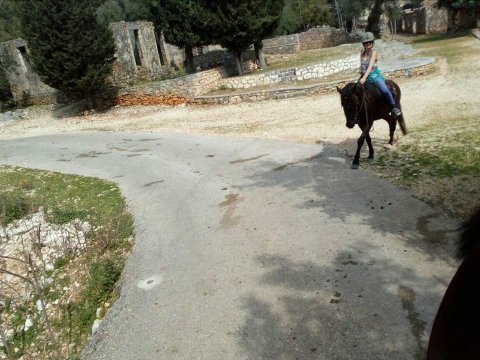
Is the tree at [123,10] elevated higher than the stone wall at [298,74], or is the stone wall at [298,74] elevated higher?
the tree at [123,10]

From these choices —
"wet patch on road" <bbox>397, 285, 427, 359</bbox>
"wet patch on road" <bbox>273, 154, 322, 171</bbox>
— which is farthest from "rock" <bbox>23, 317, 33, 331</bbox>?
"wet patch on road" <bbox>273, 154, 322, 171</bbox>

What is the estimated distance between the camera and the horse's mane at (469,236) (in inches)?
82.6

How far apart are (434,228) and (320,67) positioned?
15851 millimetres

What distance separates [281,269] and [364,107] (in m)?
4.69

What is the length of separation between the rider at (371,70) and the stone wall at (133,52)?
17619 millimetres

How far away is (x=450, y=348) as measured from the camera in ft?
6.37

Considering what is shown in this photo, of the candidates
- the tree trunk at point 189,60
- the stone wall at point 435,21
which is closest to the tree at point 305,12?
the stone wall at point 435,21

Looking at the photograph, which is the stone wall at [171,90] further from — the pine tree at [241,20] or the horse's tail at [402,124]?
the horse's tail at [402,124]

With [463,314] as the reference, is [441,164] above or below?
below

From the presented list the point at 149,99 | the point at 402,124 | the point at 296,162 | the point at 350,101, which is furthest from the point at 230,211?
the point at 149,99

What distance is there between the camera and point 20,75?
27.6m

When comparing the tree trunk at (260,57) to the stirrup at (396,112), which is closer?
the stirrup at (396,112)

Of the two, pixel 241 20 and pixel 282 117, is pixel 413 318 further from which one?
pixel 241 20

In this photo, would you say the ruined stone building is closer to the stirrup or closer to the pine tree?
the pine tree
